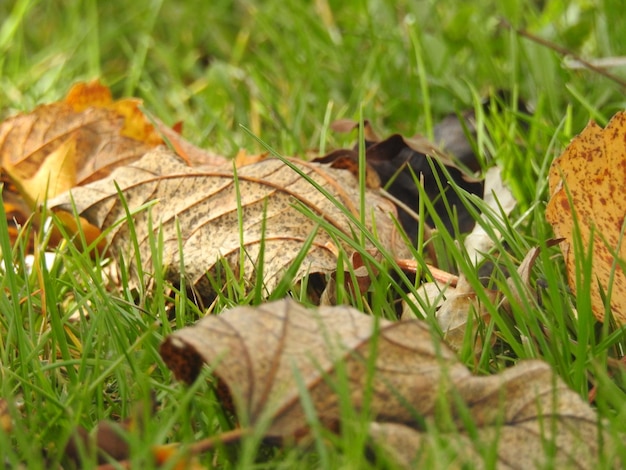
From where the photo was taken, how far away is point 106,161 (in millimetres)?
2219

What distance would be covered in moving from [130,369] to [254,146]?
1.30 metres

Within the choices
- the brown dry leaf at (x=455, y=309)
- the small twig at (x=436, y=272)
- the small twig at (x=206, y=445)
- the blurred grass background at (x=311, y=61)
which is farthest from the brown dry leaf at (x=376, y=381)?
the blurred grass background at (x=311, y=61)

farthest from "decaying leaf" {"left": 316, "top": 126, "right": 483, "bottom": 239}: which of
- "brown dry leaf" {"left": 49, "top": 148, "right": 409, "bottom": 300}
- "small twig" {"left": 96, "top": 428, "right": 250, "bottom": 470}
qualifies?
"small twig" {"left": 96, "top": 428, "right": 250, "bottom": 470}

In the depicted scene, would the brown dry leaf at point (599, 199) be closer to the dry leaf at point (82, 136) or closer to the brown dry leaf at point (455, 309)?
the brown dry leaf at point (455, 309)

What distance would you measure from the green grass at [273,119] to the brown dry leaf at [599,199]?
5 centimetres

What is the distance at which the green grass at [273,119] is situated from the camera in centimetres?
117

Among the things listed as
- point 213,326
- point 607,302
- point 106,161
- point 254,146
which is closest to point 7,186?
point 106,161

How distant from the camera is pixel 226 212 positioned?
1.78 metres

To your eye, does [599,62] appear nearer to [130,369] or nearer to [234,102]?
[234,102]

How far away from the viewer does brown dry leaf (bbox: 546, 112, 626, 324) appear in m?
1.35

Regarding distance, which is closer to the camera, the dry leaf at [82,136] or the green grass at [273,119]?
the green grass at [273,119]

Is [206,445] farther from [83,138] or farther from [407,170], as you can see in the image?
[83,138]

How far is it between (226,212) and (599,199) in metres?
0.74

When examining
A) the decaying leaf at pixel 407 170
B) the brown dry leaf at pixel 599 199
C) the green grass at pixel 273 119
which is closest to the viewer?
the green grass at pixel 273 119
